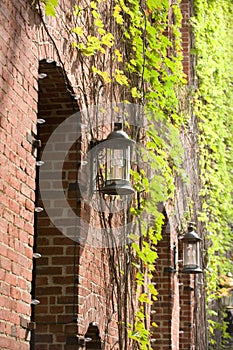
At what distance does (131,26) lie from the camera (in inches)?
330

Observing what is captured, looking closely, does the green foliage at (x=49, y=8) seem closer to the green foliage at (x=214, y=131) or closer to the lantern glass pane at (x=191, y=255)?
the lantern glass pane at (x=191, y=255)

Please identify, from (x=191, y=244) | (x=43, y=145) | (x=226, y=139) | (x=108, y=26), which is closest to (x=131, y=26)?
(x=108, y=26)

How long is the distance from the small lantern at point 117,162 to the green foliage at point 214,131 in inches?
230

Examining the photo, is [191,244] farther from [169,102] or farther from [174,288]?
[169,102]

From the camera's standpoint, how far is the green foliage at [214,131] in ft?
43.7

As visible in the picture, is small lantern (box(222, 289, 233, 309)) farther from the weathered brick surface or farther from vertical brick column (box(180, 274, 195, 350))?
the weathered brick surface

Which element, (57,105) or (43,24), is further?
(57,105)

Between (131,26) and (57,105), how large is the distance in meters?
1.90

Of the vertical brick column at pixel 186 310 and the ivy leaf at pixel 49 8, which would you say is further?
the vertical brick column at pixel 186 310

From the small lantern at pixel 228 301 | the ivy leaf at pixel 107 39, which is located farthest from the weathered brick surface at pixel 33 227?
the small lantern at pixel 228 301

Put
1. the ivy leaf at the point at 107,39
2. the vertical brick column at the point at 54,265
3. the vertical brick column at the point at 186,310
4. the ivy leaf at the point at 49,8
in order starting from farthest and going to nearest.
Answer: the vertical brick column at the point at 186,310
the ivy leaf at the point at 107,39
the vertical brick column at the point at 54,265
the ivy leaf at the point at 49,8

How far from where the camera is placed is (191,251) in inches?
423

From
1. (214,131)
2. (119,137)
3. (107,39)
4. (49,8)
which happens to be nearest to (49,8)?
(49,8)

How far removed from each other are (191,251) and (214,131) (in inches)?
155
